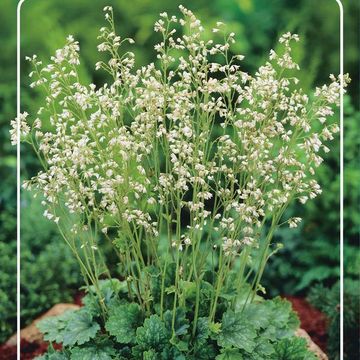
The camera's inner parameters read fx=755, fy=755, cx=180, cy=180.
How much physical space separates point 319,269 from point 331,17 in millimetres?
2074

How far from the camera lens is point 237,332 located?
11.8ft

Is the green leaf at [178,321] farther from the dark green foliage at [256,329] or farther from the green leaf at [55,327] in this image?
the green leaf at [55,327]

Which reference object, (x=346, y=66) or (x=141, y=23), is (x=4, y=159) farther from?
(x=346, y=66)

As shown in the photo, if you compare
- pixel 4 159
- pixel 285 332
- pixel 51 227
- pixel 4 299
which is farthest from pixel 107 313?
pixel 4 159

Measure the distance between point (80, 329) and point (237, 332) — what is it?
0.78 metres

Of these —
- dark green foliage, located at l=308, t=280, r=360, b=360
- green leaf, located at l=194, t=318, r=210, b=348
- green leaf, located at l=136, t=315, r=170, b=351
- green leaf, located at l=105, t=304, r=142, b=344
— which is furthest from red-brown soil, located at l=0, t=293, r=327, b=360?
green leaf, located at l=194, t=318, r=210, b=348

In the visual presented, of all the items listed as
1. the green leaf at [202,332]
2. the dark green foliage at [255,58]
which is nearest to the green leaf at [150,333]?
the green leaf at [202,332]

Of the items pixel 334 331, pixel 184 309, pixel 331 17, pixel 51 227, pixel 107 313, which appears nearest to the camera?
pixel 184 309

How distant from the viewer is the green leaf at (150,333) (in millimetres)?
3537

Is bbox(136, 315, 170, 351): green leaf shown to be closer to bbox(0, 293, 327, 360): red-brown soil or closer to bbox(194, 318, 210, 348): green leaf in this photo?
bbox(194, 318, 210, 348): green leaf

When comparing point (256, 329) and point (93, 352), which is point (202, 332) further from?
point (93, 352)

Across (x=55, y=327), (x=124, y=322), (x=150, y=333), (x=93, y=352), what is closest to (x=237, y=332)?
(x=150, y=333)

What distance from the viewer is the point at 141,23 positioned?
598 centimetres

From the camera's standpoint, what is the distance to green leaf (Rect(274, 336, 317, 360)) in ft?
12.6
